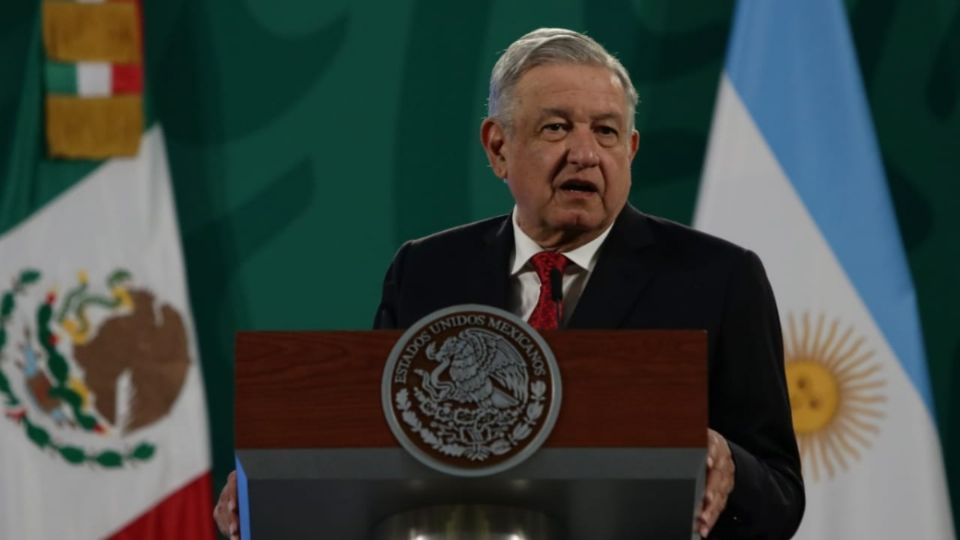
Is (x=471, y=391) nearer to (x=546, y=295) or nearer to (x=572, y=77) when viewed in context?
(x=546, y=295)

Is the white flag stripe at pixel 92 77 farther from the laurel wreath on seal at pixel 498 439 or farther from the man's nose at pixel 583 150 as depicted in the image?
the laurel wreath on seal at pixel 498 439

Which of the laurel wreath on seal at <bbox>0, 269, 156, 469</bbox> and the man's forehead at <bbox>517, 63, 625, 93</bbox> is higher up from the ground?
the man's forehead at <bbox>517, 63, 625, 93</bbox>

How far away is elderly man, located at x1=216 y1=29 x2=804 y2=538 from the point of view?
243 cm

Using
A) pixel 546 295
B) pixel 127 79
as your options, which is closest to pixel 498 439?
pixel 546 295

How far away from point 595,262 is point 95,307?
3.06m

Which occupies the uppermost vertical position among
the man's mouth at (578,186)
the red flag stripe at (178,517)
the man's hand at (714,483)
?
the man's mouth at (578,186)

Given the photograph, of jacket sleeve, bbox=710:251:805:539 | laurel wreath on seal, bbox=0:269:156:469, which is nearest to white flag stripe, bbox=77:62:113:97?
laurel wreath on seal, bbox=0:269:156:469

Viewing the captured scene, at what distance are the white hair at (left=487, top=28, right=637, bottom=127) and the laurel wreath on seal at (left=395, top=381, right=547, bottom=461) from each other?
876 mm

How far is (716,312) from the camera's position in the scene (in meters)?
2.47

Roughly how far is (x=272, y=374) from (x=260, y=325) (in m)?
3.59

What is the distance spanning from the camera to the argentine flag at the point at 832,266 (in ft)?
16.5

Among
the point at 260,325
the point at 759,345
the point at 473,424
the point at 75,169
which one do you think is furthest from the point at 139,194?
the point at 473,424

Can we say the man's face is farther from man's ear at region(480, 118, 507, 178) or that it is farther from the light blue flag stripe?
the light blue flag stripe

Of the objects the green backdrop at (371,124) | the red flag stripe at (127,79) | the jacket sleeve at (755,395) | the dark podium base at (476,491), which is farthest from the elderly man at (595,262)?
the red flag stripe at (127,79)
